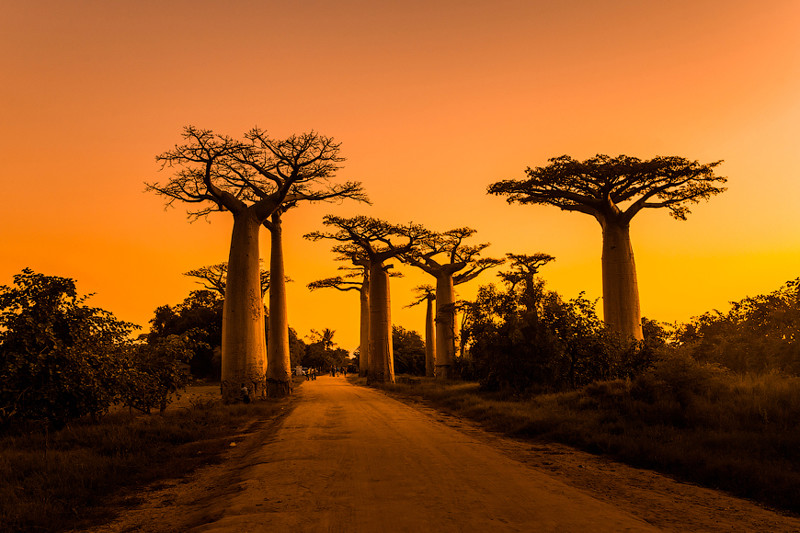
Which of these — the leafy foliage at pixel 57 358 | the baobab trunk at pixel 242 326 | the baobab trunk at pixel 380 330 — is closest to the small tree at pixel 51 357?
the leafy foliage at pixel 57 358

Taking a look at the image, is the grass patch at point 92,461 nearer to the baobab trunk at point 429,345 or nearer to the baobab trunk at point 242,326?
the baobab trunk at point 242,326

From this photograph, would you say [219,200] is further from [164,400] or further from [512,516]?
[512,516]

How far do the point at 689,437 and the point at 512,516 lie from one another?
4.90 metres

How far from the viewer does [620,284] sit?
757 inches

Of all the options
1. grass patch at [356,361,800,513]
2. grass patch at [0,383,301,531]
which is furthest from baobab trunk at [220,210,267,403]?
grass patch at [356,361,800,513]

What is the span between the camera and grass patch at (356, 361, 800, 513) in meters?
6.69

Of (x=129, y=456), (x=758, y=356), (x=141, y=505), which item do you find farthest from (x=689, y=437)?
(x=758, y=356)

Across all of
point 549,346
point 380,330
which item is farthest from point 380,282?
point 549,346

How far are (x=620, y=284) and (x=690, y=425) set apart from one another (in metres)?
10.4

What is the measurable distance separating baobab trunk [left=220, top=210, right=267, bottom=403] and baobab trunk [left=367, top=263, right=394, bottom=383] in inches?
493

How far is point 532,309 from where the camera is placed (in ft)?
56.9

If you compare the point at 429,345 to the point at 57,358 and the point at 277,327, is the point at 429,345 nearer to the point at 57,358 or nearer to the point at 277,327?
the point at 277,327

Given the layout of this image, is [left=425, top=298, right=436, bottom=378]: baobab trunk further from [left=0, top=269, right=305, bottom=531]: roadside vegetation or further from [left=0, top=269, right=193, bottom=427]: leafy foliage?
[left=0, top=269, right=193, bottom=427]: leafy foliage

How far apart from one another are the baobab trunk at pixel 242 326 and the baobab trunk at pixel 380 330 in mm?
12523
